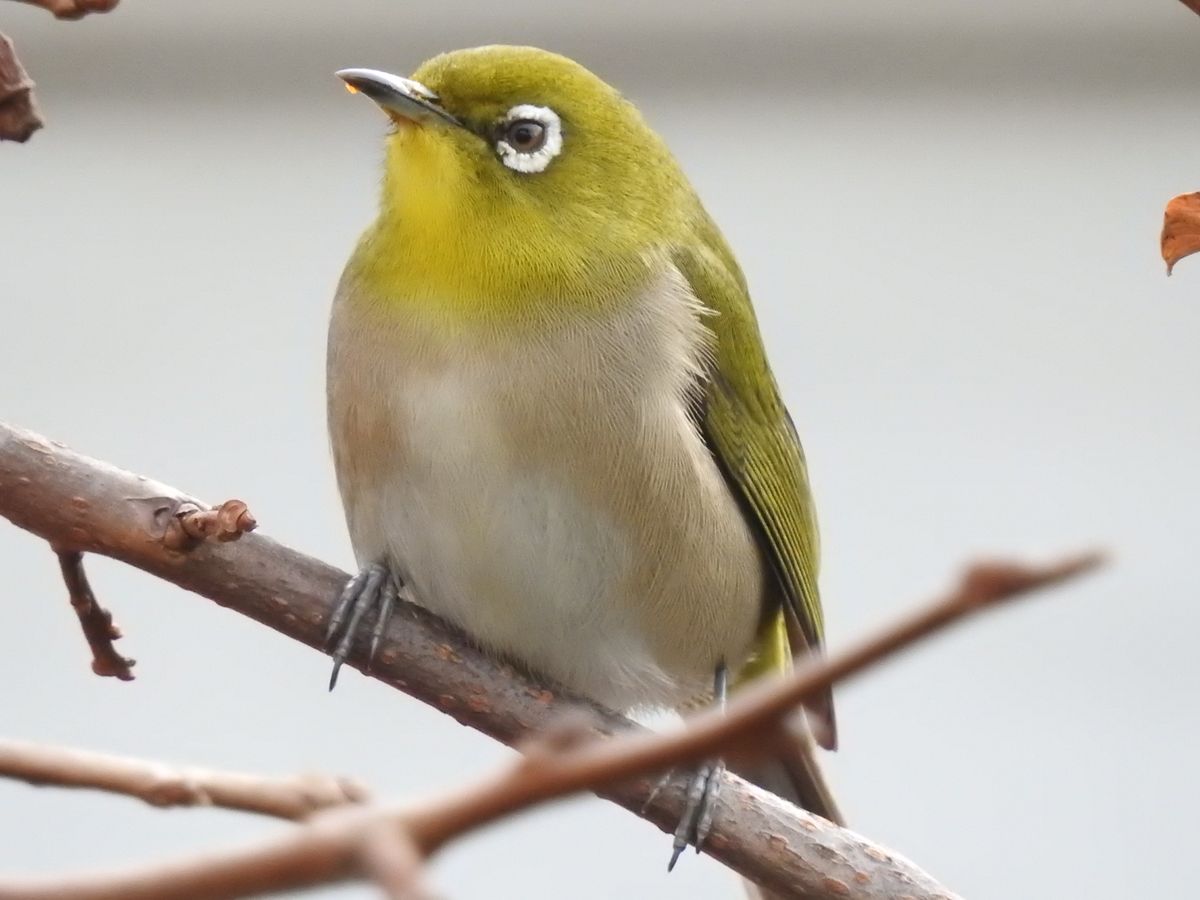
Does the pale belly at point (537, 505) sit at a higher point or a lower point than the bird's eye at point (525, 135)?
lower

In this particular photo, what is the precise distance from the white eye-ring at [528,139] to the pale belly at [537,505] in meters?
0.19

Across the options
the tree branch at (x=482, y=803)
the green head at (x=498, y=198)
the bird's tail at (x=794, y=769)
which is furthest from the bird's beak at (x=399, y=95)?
the tree branch at (x=482, y=803)

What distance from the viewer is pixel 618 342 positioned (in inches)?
53.9

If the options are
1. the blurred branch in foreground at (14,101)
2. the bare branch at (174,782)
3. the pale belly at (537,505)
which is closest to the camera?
the bare branch at (174,782)

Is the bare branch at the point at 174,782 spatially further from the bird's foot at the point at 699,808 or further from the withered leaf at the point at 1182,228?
the bird's foot at the point at 699,808

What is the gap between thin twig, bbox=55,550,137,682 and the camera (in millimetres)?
1108

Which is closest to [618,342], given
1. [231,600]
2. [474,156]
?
[474,156]

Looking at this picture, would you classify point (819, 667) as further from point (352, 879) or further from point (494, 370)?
point (494, 370)

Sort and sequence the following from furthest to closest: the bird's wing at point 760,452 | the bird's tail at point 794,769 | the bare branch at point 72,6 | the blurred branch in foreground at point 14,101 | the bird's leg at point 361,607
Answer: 1. the bird's tail at point 794,769
2. the bird's wing at point 760,452
3. the bird's leg at point 361,607
4. the blurred branch in foreground at point 14,101
5. the bare branch at point 72,6

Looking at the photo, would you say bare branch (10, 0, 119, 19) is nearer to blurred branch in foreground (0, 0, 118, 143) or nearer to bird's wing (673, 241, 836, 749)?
blurred branch in foreground (0, 0, 118, 143)

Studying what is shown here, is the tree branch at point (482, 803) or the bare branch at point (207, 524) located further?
the bare branch at point (207, 524)

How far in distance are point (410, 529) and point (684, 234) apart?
410mm

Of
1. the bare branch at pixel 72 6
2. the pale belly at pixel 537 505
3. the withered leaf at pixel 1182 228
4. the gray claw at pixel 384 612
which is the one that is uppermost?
the withered leaf at pixel 1182 228

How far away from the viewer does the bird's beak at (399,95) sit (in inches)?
50.2
